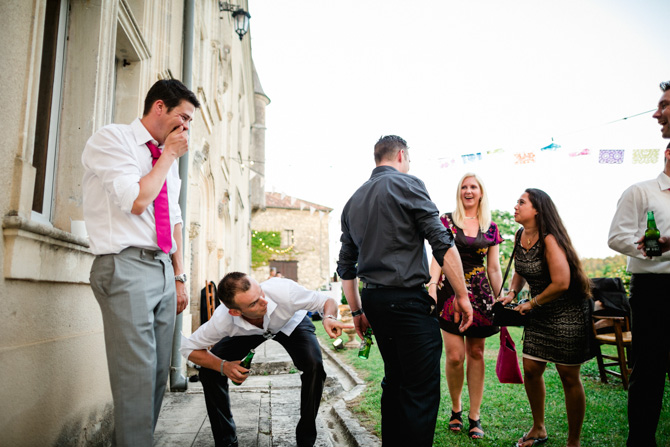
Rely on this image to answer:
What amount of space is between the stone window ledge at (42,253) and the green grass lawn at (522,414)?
265cm

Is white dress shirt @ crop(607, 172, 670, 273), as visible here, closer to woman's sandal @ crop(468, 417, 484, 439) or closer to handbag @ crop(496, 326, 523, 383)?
handbag @ crop(496, 326, 523, 383)

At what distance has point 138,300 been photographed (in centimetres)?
232

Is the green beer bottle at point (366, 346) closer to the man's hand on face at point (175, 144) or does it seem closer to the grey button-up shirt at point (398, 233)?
the grey button-up shirt at point (398, 233)

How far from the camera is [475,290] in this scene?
13.2ft

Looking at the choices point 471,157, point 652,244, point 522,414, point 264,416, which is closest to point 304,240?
point 471,157

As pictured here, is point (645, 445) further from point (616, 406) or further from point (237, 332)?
point (237, 332)

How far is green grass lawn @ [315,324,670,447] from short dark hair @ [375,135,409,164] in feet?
7.18

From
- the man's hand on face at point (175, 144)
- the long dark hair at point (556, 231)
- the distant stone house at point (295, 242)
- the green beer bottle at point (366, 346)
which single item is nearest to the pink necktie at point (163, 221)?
the man's hand on face at point (175, 144)

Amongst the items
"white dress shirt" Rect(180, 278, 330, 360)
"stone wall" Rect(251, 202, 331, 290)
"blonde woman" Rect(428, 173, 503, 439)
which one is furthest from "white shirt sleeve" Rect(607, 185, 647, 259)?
"stone wall" Rect(251, 202, 331, 290)

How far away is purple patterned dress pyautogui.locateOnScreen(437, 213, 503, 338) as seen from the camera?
156 inches

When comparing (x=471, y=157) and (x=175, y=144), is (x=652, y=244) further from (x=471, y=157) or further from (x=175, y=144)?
(x=471, y=157)

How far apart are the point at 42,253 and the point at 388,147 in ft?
7.30

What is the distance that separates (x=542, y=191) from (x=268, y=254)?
4037 centimetres

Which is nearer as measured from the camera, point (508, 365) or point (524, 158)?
point (508, 365)
